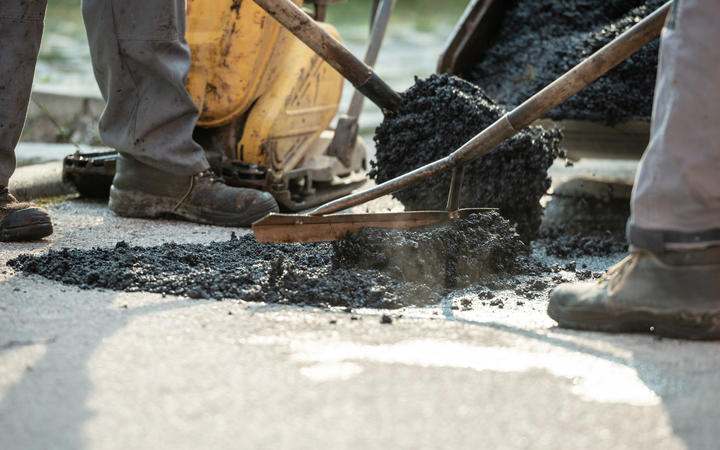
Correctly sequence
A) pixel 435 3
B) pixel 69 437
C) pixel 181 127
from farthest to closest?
pixel 435 3 < pixel 181 127 < pixel 69 437

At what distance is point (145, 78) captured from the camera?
2.66 m

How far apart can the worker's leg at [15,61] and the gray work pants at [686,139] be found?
6.16 feet

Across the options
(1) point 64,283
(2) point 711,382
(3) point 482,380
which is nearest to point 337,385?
(3) point 482,380

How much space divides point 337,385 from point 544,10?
109 inches

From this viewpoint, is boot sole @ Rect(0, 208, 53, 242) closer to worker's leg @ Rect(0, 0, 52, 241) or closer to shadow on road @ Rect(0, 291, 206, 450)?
worker's leg @ Rect(0, 0, 52, 241)

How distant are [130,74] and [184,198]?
0.47m

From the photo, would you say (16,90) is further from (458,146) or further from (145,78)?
(458,146)

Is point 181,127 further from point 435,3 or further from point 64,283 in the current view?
point 435,3

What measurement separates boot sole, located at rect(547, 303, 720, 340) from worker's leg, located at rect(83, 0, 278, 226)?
137cm

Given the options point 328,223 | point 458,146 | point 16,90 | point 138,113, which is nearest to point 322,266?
point 328,223

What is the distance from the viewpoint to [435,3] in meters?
16.7

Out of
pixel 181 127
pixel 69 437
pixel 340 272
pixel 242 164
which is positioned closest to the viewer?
pixel 69 437

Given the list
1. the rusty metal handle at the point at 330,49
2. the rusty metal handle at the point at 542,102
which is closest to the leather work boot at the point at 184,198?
the rusty metal handle at the point at 330,49

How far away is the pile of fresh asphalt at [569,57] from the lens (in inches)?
117
